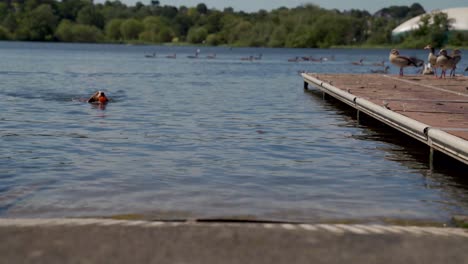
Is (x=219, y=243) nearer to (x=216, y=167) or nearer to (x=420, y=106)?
(x=216, y=167)

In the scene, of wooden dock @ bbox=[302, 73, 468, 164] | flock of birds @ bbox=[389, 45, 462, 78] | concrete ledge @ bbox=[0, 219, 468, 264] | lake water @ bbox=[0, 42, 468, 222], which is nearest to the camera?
concrete ledge @ bbox=[0, 219, 468, 264]

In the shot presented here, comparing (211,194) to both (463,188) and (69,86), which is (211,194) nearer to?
A: (463,188)

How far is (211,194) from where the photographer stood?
991cm

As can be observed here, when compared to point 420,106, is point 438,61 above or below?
above

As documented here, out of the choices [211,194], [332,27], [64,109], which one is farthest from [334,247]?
[332,27]

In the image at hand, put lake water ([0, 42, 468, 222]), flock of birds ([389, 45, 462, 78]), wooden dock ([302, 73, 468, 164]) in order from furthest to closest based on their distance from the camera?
flock of birds ([389, 45, 462, 78]) → wooden dock ([302, 73, 468, 164]) → lake water ([0, 42, 468, 222])

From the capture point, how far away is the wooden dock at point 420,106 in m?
11.6

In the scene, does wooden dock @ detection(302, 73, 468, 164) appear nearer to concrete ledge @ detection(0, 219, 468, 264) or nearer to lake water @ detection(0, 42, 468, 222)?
lake water @ detection(0, 42, 468, 222)

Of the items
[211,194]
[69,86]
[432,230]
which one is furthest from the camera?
[69,86]

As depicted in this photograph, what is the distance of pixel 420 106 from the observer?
1677cm

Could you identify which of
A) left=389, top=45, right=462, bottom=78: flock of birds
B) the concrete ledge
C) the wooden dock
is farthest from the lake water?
left=389, top=45, right=462, bottom=78: flock of birds

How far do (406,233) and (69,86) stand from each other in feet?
102

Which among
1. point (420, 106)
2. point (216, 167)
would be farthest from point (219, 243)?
point (420, 106)

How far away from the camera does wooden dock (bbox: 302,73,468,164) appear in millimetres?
11641
